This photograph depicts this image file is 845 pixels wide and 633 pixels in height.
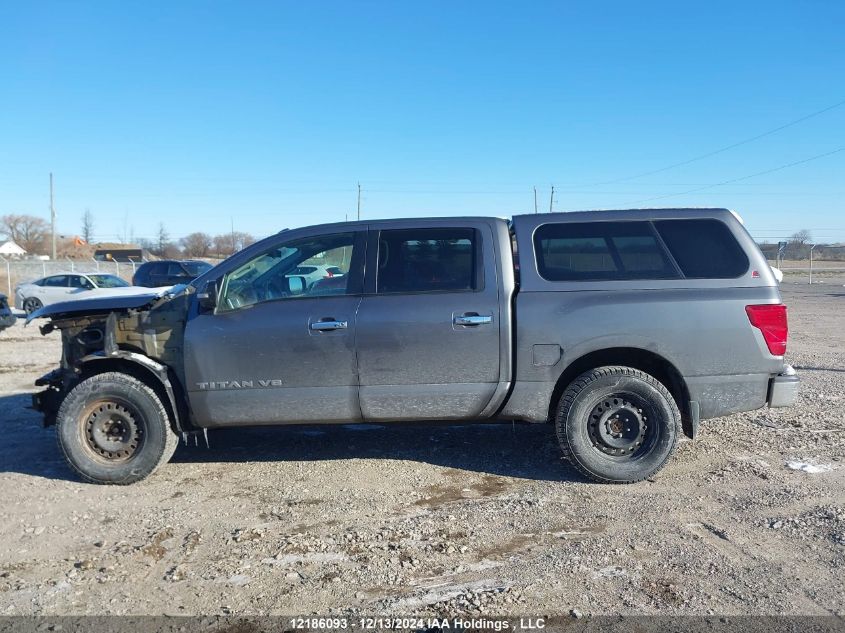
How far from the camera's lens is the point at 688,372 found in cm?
493

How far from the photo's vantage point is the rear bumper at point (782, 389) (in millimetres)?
4906

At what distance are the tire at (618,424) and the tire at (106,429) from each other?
3094 millimetres

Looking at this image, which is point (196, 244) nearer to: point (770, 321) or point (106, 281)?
point (106, 281)

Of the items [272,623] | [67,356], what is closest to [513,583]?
[272,623]

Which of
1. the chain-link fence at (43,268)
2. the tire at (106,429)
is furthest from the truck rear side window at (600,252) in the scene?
the chain-link fence at (43,268)

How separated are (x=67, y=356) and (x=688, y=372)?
15.9 ft

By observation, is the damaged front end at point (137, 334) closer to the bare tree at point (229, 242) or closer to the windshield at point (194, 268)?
the windshield at point (194, 268)

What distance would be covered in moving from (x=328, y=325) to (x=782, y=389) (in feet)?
11.2

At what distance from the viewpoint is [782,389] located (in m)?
4.91

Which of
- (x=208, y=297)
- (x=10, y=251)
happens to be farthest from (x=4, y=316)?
(x=10, y=251)

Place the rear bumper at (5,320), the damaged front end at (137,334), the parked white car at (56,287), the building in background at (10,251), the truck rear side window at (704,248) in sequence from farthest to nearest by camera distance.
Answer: the building in background at (10,251) → the parked white car at (56,287) → the rear bumper at (5,320) → the damaged front end at (137,334) → the truck rear side window at (704,248)

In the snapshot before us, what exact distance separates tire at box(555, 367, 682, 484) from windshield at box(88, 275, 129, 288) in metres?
19.2

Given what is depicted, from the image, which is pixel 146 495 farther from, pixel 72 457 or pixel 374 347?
pixel 374 347

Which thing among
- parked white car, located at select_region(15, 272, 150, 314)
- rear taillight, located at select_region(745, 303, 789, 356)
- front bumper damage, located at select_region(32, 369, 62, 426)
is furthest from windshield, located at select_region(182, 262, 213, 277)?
rear taillight, located at select_region(745, 303, 789, 356)
